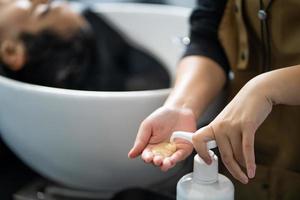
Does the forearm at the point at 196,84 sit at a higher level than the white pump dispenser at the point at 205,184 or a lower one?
higher

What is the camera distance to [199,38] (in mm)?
789

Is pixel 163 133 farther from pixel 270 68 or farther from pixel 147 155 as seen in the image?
pixel 270 68

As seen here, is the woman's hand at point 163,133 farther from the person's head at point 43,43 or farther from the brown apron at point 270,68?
the person's head at point 43,43

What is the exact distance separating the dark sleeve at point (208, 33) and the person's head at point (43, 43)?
0.36 metres

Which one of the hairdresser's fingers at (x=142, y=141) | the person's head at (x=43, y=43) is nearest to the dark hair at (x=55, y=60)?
the person's head at (x=43, y=43)

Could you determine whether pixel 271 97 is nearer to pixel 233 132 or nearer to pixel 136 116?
pixel 233 132

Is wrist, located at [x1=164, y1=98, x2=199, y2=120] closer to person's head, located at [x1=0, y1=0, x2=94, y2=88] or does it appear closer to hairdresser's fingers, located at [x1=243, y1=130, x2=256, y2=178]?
hairdresser's fingers, located at [x1=243, y1=130, x2=256, y2=178]

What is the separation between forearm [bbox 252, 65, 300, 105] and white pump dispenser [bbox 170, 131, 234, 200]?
83 millimetres

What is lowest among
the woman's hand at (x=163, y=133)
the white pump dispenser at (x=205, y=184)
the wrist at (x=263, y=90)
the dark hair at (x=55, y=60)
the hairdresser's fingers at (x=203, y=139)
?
the dark hair at (x=55, y=60)

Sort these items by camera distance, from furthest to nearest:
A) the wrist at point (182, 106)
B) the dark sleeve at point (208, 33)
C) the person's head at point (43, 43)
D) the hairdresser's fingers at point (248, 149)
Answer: the person's head at point (43, 43), the dark sleeve at point (208, 33), the wrist at point (182, 106), the hairdresser's fingers at point (248, 149)

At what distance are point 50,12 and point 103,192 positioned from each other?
44 centimetres

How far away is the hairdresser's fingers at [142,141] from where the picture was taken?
1.96ft

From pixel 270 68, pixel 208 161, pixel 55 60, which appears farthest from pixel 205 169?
pixel 55 60

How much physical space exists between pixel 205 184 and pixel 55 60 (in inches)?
24.1
